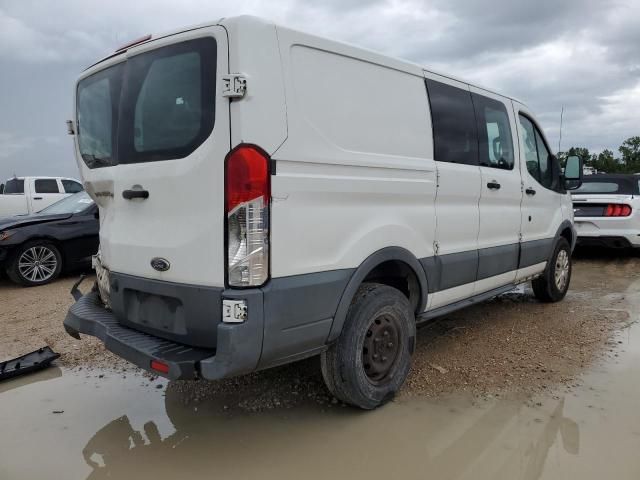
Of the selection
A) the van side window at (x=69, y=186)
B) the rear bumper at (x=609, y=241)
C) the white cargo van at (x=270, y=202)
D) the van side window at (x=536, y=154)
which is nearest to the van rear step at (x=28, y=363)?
the white cargo van at (x=270, y=202)

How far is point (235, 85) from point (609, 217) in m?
7.67

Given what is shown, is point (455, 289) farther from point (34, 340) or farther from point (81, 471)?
point (34, 340)

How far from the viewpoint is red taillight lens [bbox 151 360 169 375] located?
2.55m

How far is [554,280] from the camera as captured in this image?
572 cm

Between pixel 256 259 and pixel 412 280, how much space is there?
1.45 m

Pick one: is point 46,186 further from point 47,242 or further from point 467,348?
point 467,348

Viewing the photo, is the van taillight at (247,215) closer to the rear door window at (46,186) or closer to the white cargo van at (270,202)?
the white cargo van at (270,202)

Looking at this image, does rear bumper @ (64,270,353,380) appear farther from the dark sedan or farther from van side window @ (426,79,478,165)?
the dark sedan

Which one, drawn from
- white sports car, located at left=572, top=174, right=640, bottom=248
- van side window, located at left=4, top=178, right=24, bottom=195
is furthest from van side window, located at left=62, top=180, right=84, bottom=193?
white sports car, located at left=572, top=174, right=640, bottom=248

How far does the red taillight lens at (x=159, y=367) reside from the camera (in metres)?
2.55

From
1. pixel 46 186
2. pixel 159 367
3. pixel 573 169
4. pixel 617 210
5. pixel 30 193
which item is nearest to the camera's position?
pixel 159 367

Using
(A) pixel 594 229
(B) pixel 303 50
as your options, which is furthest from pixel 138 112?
(A) pixel 594 229

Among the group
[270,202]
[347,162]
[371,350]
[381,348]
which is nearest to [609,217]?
[381,348]

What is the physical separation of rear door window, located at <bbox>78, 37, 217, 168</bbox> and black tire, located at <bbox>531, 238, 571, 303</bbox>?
440 centimetres
